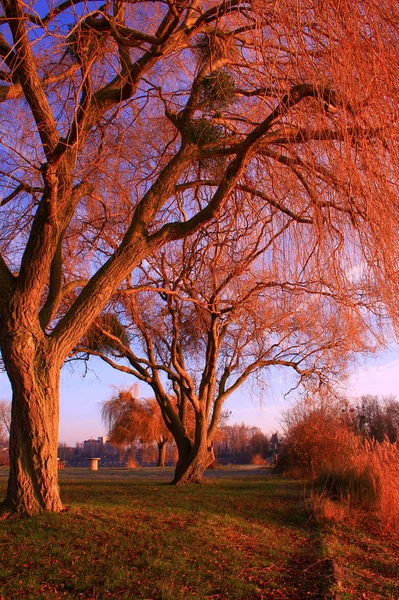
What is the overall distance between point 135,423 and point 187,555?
26.2 metres

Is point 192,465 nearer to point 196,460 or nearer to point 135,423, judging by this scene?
point 196,460

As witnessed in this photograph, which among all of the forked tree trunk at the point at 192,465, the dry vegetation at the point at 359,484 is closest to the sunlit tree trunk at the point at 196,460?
the forked tree trunk at the point at 192,465

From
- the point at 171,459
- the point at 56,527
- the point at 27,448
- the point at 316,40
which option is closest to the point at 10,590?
the point at 56,527

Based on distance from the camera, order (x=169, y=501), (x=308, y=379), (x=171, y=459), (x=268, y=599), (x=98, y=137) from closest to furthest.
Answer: (x=268, y=599) < (x=98, y=137) < (x=169, y=501) < (x=308, y=379) < (x=171, y=459)

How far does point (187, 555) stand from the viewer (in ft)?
19.1

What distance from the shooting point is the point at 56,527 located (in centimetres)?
648

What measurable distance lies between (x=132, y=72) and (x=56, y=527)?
601cm

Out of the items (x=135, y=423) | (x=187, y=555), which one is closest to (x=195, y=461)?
(x=187, y=555)

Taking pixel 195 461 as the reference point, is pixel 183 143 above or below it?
above

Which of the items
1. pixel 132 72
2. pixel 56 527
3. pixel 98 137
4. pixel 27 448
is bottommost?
pixel 56 527

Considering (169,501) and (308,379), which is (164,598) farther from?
(308,379)

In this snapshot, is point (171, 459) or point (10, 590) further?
point (171, 459)

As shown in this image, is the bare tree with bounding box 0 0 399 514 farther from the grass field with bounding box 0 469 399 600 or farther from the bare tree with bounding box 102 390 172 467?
the bare tree with bounding box 102 390 172 467

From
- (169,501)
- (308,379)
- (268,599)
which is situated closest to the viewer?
(268,599)
